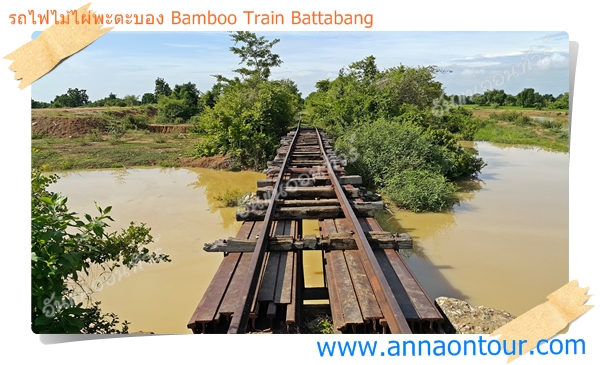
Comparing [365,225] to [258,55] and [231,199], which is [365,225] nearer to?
[231,199]

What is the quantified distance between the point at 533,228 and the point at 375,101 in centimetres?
819

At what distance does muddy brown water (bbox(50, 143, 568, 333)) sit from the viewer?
536cm

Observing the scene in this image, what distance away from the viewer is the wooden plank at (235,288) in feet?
9.04

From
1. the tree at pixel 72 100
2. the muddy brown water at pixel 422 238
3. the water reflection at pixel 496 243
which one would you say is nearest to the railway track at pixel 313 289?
the muddy brown water at pixel 422 238

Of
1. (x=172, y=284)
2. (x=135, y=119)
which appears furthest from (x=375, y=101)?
(x=135, y=119)

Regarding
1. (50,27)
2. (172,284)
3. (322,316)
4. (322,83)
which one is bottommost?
(172,284)

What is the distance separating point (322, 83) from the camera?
35.1 m

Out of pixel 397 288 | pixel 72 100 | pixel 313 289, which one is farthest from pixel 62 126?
pixel 397 288

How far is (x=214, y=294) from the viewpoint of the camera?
2.93 meters

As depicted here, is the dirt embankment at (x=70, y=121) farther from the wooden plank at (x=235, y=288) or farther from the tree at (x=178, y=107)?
the wooden plank at (x=235, y=288)

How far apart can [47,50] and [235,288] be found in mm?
2104

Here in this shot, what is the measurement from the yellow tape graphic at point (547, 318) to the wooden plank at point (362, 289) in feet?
2.45

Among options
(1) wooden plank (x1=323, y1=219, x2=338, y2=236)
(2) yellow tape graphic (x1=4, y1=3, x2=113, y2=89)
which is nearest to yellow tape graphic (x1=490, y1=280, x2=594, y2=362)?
(1) wooden plank (x1=323, y1=219, x2=338, y2=236)

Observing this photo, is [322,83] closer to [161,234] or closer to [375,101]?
[375,101]
